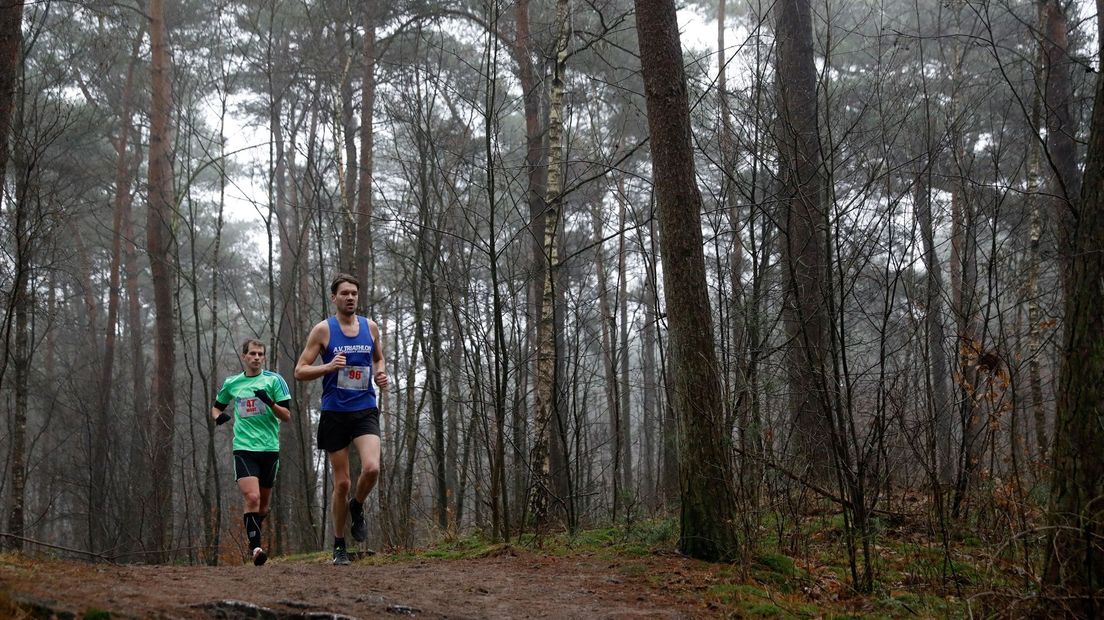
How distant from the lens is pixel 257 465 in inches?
259

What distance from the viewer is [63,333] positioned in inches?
1027

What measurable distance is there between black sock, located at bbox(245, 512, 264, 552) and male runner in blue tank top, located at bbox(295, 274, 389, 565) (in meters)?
0.72

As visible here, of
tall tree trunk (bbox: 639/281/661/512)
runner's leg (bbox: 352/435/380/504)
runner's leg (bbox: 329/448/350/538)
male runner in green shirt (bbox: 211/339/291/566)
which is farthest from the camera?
tall tree trunk (bbox: 639/281/661/512)

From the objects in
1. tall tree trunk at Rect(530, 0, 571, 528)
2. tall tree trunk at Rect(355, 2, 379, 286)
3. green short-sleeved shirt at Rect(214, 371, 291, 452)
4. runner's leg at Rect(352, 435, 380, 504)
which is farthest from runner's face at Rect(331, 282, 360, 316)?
tall tree trunk at Rect(355, 2, 379, 286)

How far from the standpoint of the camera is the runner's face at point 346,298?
588cm

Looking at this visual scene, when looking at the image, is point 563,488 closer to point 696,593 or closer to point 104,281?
point 696,593

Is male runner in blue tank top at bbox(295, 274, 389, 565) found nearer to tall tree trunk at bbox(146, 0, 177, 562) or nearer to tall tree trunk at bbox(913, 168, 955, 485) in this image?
tall tree trunk at bbox(913, 168, 955, 485)

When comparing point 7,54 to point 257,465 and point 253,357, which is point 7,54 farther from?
point 257,465

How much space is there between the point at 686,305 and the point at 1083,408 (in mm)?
2473

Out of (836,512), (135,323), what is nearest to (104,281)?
(135,323)

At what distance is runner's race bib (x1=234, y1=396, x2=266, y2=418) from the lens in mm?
6586

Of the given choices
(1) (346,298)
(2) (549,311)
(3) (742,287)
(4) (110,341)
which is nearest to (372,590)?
(1) (346,298)

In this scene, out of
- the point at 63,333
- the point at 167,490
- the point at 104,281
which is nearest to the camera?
the point at 167,490

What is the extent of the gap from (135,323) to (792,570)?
17048 millimetres
